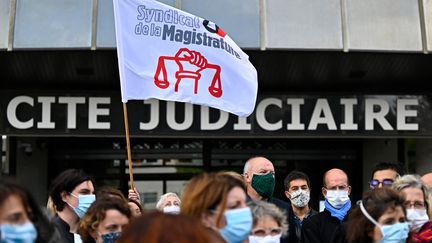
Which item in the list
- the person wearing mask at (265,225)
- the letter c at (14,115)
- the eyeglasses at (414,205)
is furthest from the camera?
the letter c at (14,115)

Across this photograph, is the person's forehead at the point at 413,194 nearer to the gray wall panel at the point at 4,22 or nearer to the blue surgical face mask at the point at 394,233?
the blue surgical face mask at the point at 394,233

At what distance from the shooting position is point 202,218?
10.7ft

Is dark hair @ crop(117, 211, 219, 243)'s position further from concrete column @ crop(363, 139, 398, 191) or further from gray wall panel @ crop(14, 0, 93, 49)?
concrete column @ crop(363, 139, 398, 191)

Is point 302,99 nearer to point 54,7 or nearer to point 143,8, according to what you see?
point 54,7

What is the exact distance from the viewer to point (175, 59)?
6305 mm

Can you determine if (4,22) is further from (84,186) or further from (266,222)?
(266,222)

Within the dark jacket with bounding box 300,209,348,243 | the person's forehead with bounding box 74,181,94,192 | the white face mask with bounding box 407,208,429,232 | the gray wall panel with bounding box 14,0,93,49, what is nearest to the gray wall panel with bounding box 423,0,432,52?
the gray wall panel with bounding box 14,0,93,49

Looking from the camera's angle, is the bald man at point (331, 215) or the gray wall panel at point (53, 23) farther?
the gray wall panel at point (53, 23)

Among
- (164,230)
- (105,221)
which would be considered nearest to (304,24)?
(105,221)

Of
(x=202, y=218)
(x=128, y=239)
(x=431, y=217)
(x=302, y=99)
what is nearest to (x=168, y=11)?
(x=431, y=217)

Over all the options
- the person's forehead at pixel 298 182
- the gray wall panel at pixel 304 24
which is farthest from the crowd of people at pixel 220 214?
the gray wall panel at pixel 304 24

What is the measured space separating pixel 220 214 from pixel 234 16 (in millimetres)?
6852

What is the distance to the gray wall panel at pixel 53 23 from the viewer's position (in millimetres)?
9781

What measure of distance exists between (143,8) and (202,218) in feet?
11.2
